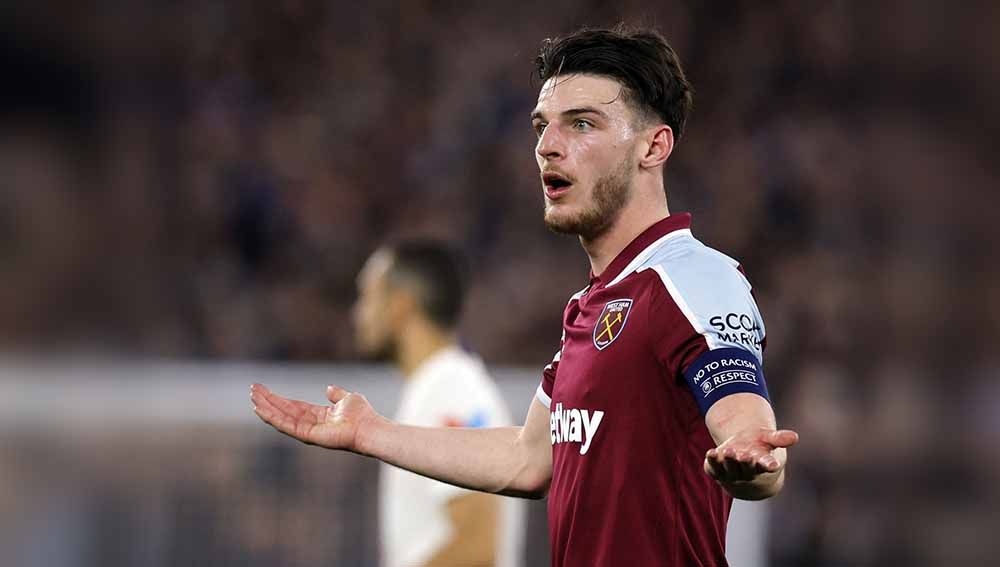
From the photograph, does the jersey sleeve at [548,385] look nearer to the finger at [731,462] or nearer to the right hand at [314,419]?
the right hand at [314,419]

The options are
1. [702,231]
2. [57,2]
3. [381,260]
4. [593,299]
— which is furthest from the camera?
[702,231]

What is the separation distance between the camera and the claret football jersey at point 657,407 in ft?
6.73

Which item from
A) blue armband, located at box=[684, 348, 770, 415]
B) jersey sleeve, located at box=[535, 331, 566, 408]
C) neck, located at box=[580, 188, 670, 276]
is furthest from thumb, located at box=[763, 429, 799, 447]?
jersey sleeve, located at box=[535, 331, 566, 408]

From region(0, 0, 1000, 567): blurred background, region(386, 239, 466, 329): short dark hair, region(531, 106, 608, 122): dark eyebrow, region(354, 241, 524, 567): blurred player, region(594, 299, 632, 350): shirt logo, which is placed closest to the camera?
region(594, 299, 632, 350): shirt logo

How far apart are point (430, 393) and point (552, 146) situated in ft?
7.29

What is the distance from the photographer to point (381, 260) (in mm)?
5172

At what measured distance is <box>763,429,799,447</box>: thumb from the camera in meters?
1.77

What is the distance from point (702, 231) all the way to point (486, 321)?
1.61m

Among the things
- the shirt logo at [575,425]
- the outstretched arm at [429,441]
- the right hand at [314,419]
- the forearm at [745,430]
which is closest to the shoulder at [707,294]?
the forearm at [745,430]

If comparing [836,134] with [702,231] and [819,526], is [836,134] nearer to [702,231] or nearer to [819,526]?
[702,231]

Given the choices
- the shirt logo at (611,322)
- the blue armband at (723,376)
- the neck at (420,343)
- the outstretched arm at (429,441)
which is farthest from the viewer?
the neck at (420,343)

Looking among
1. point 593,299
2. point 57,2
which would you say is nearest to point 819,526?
point 57,2

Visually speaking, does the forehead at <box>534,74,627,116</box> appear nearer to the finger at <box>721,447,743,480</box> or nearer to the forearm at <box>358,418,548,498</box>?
the forearm at <box>358,418,548,498</box>

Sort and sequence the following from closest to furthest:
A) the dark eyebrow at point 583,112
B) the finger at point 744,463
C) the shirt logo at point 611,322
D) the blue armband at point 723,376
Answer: the finger at point 744,463
the blue armband at point 723,376
the shirt logo at point 611,322
the dark eyebrow at point 583,112
